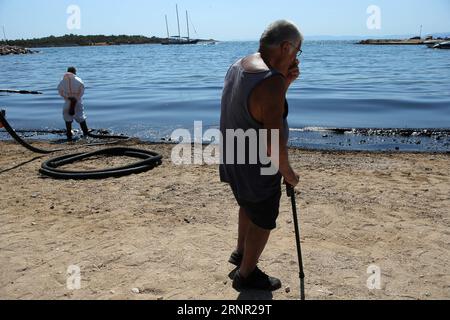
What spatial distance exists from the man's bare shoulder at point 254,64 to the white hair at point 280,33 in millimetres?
102

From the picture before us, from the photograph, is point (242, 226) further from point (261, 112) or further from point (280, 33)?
point (280, 33)

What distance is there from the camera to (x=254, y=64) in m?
2.92

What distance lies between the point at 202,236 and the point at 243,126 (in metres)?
1.98

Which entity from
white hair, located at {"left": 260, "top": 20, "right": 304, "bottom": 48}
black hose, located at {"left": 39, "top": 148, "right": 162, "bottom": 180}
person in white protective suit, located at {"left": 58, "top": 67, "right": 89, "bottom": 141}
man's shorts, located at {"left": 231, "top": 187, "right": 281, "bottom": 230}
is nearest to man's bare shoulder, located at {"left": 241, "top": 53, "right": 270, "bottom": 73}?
white hair, located at {"left": 260, "top": 20, "right": 304, "bottom": 48}

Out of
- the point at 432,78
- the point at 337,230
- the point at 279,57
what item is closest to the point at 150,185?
the point at 337,230

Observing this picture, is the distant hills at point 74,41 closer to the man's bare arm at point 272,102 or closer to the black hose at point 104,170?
the black hose at point 104,170

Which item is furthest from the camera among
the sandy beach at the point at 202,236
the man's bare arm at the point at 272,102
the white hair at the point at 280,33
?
the sandy beach at the point at 202,236

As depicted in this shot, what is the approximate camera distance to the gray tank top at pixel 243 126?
2949 mm

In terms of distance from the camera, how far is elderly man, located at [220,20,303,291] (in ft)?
9.30

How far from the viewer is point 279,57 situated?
2.98 m

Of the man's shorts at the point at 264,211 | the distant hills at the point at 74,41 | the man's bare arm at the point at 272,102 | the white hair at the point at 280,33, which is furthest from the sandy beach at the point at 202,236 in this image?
the distant hills at the point at 74,41

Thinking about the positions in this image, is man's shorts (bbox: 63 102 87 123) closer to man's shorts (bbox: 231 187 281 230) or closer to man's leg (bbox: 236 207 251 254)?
man's leg (bbox: 236 207 251 254)

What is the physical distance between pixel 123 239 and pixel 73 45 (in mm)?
177749

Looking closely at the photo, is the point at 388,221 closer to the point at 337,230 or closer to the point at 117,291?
the point at 337,230
